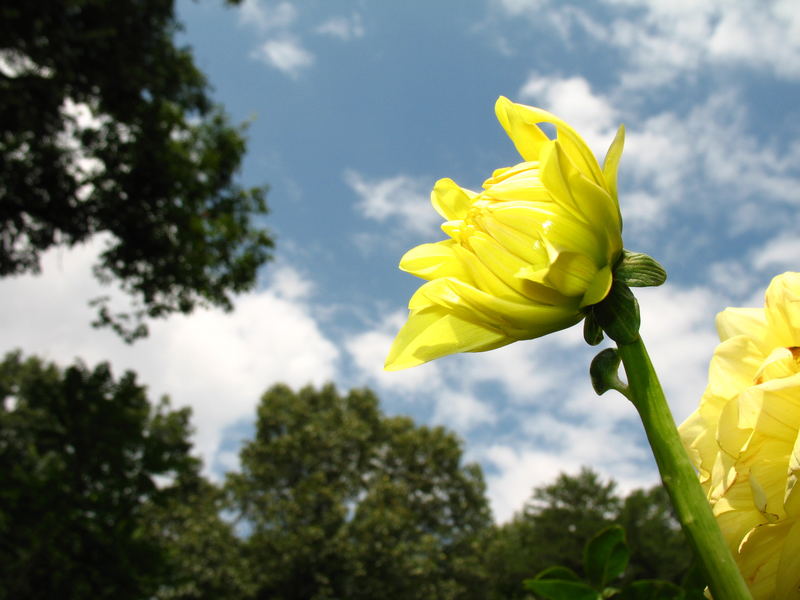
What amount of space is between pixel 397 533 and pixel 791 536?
2882cm

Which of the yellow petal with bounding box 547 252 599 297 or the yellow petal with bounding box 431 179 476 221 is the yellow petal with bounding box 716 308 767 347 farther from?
the yellow petal with bounding box 431 179 476 221

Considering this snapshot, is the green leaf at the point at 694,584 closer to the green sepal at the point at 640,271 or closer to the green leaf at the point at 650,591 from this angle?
the green leaf at the point at 650,591

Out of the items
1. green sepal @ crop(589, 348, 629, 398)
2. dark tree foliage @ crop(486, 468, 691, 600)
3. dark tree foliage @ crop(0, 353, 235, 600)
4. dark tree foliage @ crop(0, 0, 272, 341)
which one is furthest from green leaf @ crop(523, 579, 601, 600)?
dark tree foliage @ crop(486, 468, 691, 600)

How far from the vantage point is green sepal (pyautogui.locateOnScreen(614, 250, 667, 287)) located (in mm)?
545

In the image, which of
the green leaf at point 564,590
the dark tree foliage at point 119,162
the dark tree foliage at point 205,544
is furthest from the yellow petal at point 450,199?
the dark tree foliage at point 205,544

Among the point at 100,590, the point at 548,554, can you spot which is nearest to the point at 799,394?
the point at 100,590

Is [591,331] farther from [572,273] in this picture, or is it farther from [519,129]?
[519,129]

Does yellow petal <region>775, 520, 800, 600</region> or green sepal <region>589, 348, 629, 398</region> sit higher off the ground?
green sepal <region>589, 348, 629, 398</region>

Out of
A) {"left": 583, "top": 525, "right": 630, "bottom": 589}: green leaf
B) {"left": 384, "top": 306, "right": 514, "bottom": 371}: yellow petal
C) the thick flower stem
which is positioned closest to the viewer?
the thick flower stem

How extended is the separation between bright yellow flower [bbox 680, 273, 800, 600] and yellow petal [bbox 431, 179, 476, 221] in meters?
0.30

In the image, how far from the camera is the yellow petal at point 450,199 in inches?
27.0

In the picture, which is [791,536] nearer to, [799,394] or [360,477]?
[799,394]

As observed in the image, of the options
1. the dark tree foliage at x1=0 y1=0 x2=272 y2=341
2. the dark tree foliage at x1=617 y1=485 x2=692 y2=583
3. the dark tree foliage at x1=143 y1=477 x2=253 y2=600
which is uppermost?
the dark tree foliage at x1=0 y1=0 x2=272 y2=341

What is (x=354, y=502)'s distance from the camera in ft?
93.5
